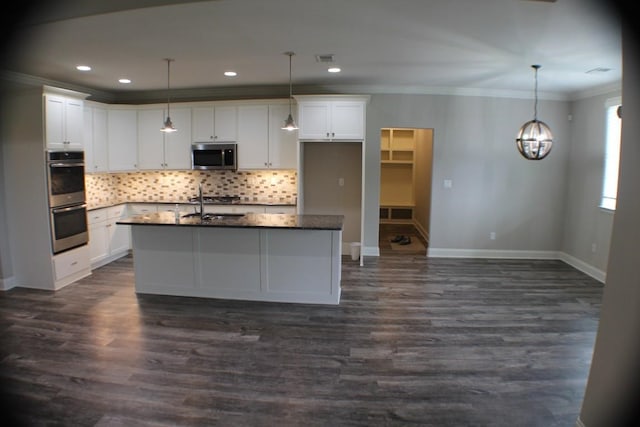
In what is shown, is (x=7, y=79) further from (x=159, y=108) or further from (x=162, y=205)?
(x=162, y=205)

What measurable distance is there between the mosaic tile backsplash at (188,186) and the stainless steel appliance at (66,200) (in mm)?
1080

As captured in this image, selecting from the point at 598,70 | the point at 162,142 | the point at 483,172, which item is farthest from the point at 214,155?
the point at 598,70

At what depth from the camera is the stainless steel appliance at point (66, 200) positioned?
465 cm

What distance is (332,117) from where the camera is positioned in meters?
5.69

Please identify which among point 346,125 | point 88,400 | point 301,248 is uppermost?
point 346,125

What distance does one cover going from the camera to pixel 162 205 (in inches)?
250

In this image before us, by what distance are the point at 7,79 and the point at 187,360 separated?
4.26m

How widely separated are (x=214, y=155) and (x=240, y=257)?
96.0 inches

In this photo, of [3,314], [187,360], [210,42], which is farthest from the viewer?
[3,314]

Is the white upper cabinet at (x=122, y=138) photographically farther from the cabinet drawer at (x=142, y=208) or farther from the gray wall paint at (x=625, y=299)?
the gray wall paint at (x=625, y=299)

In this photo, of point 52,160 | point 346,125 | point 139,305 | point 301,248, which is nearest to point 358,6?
point 301,248

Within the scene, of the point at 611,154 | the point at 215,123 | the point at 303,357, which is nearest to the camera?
the point at 303,357

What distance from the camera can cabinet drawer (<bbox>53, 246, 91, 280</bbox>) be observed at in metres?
4.76

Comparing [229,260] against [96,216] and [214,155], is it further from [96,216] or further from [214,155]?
[96,216]
